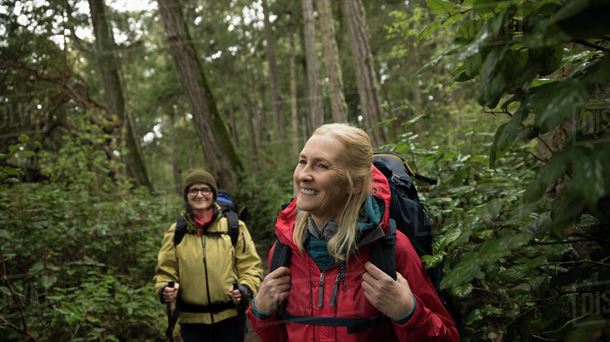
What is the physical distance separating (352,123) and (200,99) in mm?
4470

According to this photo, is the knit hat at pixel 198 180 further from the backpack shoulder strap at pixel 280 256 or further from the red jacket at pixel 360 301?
the red jacket at pixel 360 301

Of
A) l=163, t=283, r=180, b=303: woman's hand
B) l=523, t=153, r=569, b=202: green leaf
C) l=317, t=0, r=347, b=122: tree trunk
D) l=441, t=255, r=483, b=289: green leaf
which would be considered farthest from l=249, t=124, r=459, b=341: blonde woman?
l=317, t=0, r=347, b=122: tree trunk

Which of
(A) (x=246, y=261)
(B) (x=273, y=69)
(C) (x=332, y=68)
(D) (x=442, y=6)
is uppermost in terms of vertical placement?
(B) (x=273, y=69)

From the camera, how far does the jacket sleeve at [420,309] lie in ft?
5.34

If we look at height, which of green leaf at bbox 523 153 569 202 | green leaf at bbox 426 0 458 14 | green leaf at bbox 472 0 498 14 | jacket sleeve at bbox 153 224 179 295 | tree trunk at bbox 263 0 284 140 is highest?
tree trunk at bbox 263 0 284 140

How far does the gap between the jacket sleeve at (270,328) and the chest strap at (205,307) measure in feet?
5.60

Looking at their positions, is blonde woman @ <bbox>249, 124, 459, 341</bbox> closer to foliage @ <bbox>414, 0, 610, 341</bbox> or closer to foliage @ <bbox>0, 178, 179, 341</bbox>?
foliage @ <bbox>414, 0, 610, 341</bbox>

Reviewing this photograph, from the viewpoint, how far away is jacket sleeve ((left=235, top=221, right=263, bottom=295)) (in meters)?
3.79

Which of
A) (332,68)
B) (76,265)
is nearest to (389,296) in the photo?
(76,265)

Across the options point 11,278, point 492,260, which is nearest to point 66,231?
point 11,278

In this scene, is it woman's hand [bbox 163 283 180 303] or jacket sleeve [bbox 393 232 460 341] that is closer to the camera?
jacket sleeve [bbox 393 232 460 341]

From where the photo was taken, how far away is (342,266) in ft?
5.94

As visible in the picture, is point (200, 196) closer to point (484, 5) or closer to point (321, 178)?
point (321, 178)

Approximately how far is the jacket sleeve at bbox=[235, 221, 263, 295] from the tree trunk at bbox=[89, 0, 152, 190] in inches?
405
